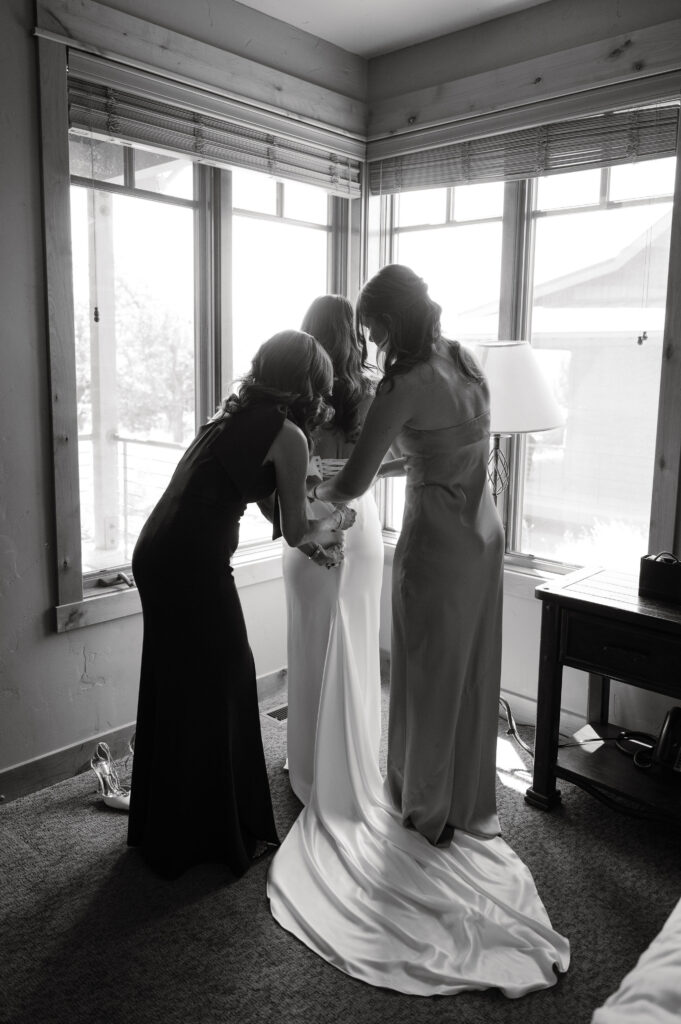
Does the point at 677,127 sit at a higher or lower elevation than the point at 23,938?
higher

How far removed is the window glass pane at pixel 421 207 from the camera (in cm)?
349

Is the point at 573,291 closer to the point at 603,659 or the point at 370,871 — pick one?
the point at 603,659

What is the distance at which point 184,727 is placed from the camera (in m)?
2.18

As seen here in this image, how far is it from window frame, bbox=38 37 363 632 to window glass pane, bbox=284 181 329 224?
36cm

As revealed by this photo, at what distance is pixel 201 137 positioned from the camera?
294 cm

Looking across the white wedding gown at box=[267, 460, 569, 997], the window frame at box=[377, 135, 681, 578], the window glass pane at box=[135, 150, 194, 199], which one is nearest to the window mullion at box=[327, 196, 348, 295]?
the window frame at box=[377, 135, 681, 578]

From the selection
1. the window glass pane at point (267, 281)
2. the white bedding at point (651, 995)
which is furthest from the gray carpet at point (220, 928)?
the window glass pane at point (267, 281)

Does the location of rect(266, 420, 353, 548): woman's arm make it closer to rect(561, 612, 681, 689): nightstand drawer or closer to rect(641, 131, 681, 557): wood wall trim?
rect(561, 612, 681, 689): nightstand drawer

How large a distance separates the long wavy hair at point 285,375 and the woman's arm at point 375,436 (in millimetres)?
168

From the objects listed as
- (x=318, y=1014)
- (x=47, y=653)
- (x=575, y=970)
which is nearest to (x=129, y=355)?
(x=47, y=653)

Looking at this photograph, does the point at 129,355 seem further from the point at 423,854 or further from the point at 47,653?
the point at 423,854

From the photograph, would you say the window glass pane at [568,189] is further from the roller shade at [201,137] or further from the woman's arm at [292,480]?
the woman's arm at [292,480]

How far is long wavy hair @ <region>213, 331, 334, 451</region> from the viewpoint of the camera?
2143 mm

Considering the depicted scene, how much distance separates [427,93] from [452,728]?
8.32 ft
